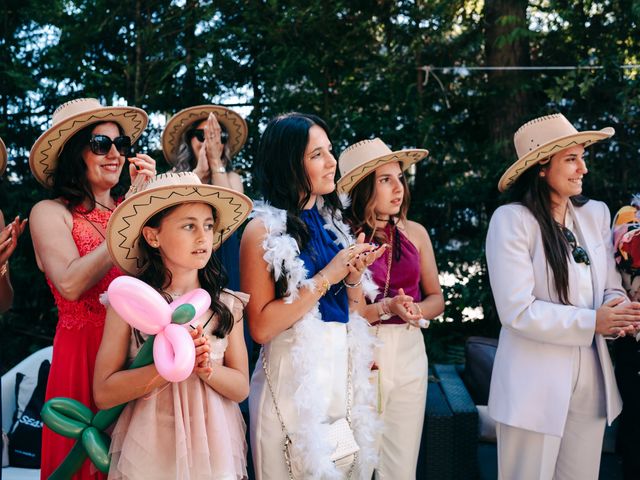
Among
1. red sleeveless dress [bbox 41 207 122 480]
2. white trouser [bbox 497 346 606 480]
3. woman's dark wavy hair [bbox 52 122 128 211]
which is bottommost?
white trouser [bbox 497 346 606 480]

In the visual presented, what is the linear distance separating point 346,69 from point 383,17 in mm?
466

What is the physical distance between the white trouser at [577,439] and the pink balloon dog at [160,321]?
1513 mm

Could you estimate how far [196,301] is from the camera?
6.45 feet

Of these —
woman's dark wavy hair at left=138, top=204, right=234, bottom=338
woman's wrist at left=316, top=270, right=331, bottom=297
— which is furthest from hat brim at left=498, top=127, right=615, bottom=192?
woman's dark wavy hair at left=138, top=204, right=234, bottom=338

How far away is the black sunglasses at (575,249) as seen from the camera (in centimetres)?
275

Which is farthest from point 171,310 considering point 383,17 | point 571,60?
point 571,60

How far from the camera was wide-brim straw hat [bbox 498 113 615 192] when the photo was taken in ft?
9.11

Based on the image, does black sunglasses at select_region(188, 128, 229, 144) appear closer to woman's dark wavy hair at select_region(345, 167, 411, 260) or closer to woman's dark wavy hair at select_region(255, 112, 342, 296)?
woman's dark wavy hair at select_region(345, 167, 411, 260)

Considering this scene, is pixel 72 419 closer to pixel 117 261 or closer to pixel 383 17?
pixel 117 261

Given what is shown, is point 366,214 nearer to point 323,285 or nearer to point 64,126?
point 323,285

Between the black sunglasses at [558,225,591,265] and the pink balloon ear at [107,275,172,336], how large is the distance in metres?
1.69

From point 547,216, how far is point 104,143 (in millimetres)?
1780

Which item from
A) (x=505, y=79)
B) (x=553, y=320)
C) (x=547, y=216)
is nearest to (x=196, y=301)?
(x=553, y=320)

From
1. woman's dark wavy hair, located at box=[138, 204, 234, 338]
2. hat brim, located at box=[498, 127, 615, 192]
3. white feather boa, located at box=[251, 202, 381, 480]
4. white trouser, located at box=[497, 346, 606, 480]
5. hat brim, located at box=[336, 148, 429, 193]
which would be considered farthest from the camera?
hat brim, located at box=[336, 148, 429, 193]
